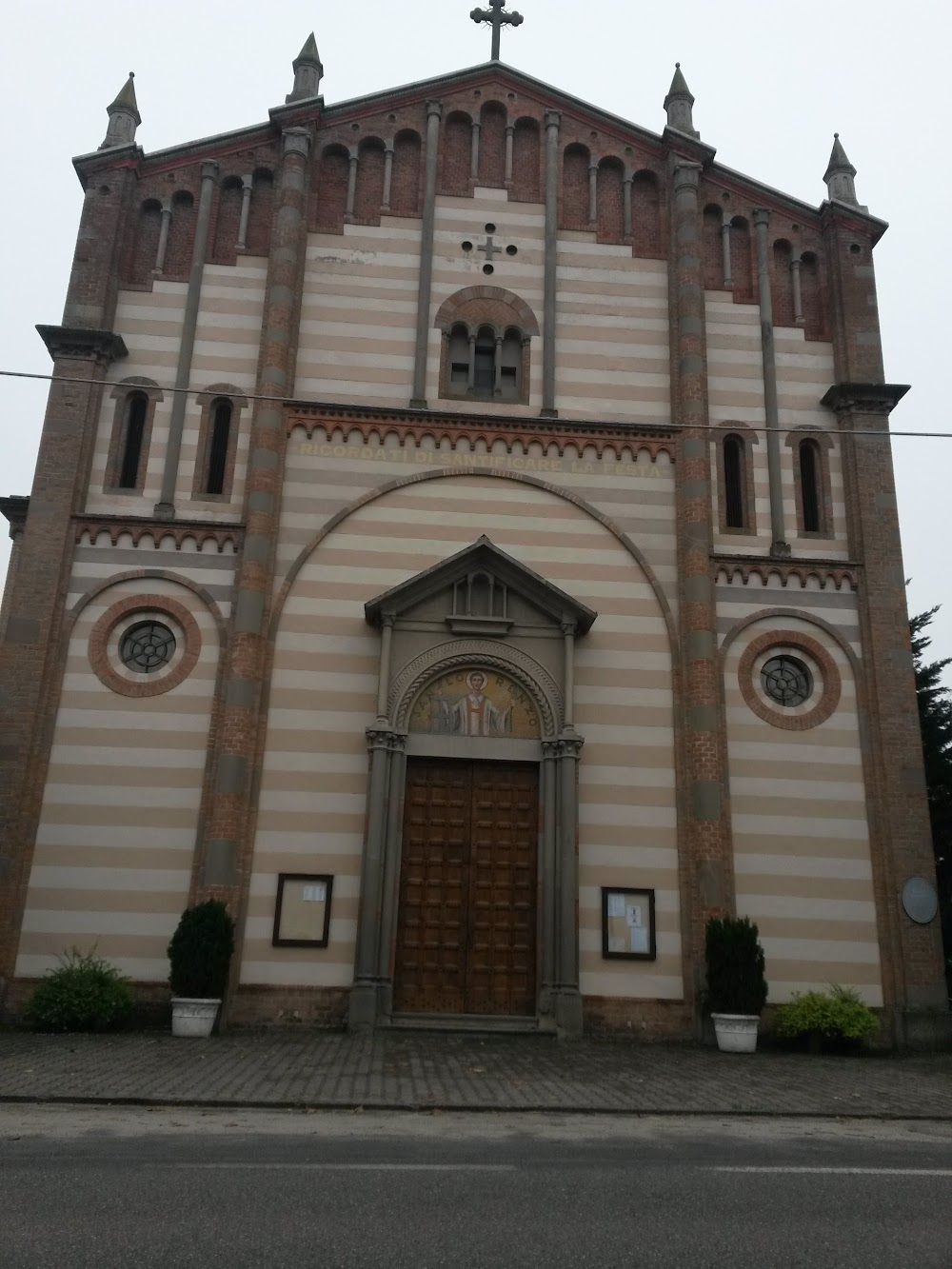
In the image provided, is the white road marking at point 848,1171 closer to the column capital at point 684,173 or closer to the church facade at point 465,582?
the church facade at point 465,582

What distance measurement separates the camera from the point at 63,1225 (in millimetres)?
6055

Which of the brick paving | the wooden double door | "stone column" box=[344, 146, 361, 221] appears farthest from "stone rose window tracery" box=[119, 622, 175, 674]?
"stone column" box=[344, 146, 361, 221]

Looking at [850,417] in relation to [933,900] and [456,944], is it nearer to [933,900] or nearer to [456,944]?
[933,900]

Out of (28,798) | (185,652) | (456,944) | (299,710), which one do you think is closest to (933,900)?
(456,944)

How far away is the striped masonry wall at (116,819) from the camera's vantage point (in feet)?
56.8

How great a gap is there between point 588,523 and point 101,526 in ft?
30.2

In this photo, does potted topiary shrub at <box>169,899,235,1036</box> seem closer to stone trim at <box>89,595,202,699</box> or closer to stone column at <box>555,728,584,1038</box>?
stone trim at <box>89,595,202,699</box>

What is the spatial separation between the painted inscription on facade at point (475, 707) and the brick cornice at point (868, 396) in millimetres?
9032

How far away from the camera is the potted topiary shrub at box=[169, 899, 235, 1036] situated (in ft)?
52.7

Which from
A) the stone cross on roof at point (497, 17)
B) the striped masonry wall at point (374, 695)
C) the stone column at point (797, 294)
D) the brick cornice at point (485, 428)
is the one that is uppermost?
the stone cross on roof at point (497, 17)

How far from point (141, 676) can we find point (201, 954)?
206 inches

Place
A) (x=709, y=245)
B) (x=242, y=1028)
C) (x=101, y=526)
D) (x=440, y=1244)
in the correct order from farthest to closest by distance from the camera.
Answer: (x=709, y=245), (x=101, y=526), (x=242, y=1028), (x=440, y=1244)

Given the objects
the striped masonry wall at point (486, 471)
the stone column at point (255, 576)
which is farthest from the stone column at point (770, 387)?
the stone column at point (255, 576)

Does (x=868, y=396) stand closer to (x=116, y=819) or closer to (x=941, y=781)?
(x=941, y=781)
